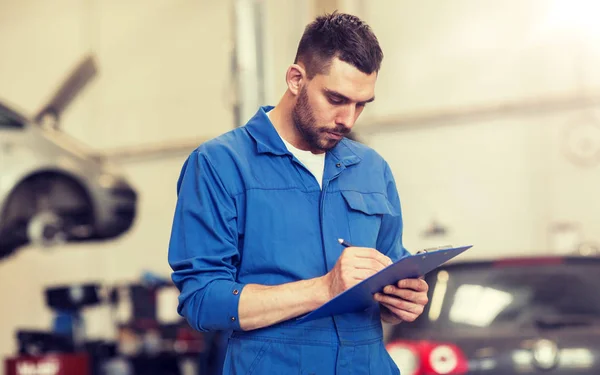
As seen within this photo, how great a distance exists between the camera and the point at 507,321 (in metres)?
3.14

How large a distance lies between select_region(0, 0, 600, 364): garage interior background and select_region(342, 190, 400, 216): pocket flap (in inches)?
161

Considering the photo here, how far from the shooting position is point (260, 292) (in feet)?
5.32

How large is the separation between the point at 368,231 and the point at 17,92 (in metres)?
9.87

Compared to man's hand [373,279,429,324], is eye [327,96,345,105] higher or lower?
higher

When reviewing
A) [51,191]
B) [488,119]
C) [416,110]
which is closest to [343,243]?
[51,191]

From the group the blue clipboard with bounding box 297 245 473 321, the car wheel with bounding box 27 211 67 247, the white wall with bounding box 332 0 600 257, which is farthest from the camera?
the white wall with bounding box 332 0 600 257

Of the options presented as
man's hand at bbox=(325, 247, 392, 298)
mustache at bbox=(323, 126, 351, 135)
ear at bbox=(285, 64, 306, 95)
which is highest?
ear at bbox=(285, 64, 306, 95)

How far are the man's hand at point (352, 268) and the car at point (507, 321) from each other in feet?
5.05

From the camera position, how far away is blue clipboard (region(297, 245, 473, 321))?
5.04 feet

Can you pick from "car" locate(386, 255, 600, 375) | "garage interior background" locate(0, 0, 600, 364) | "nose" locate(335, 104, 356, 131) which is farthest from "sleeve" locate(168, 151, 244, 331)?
"garage interior background" locate(0, 0, 600, 364)

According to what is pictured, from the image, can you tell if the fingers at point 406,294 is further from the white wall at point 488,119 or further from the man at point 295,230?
the white wall at point 488,119

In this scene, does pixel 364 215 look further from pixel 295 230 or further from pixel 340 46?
pixel 340 46

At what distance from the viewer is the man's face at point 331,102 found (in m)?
1.74

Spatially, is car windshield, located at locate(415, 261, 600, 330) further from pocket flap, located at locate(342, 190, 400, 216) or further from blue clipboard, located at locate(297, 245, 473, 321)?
blue clipboard, located at locate(297, 245, 473, 321)
